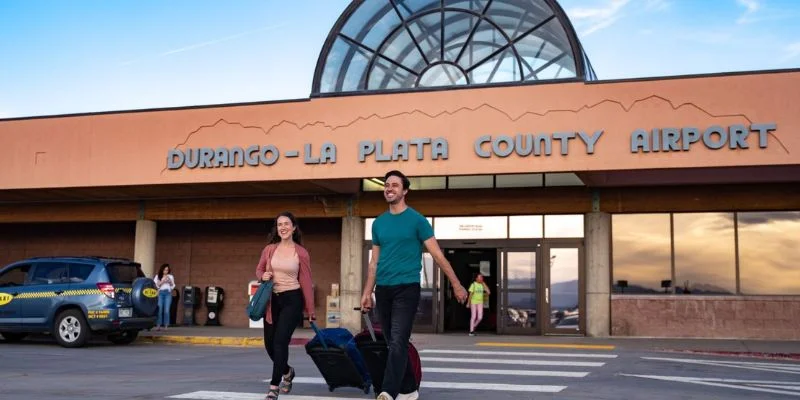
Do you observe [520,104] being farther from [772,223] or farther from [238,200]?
[238,200]

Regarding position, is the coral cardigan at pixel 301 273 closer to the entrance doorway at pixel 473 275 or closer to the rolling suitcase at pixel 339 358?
the rolling suitcase at pixel 339 358

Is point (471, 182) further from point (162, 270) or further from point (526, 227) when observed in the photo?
point (162, 270)

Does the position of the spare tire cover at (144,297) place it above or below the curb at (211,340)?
above

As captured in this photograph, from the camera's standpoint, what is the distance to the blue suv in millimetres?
15594

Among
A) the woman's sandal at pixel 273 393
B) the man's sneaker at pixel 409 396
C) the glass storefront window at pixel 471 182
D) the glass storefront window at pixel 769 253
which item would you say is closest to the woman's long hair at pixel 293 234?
the woman's sandal at pixel 273 393

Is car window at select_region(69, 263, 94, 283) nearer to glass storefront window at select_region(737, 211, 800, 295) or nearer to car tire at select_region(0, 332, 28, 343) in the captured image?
car tire at select_region(0, 332, 28, 343)

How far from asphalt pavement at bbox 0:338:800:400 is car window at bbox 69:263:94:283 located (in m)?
1.36

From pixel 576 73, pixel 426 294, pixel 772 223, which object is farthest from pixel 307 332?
pixel 772 223

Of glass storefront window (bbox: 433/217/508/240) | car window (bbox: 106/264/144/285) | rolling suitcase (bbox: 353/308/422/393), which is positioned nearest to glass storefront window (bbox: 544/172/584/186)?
glass storefront window (bbox: 433/217/508/240)

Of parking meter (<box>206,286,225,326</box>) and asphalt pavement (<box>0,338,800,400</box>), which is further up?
parking meter (<box>206,286,225,326</box>)

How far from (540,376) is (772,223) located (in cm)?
1156

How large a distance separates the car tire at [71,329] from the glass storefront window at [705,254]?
1275cm

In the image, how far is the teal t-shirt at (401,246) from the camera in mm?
7125

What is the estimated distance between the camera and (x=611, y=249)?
20031 millimetres
